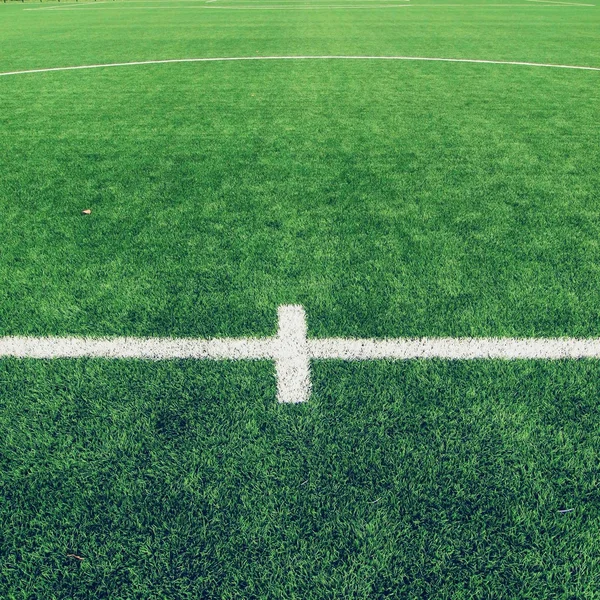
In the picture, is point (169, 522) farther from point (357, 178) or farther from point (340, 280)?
point (357, 178)

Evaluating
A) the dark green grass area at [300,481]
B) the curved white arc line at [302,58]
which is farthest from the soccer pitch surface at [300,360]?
the curved white arc line at [302,58]

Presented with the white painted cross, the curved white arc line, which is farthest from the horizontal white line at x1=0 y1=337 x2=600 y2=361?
the curved white arc line

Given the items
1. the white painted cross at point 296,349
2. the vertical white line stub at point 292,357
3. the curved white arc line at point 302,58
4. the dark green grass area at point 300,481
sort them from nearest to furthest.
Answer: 1. the dark green grass area at point 300,481
2. the vertical white line stub at point 292,357
3. the white painted cross at point 296,349
4. the curved white arc line at point 302,58

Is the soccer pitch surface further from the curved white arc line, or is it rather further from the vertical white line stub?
the curved white arc line

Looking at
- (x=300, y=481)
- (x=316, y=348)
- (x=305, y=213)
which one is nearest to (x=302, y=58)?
(x=305, y=213)

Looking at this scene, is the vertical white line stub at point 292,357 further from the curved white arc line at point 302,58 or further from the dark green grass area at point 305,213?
the curved white arc line at point 302,58

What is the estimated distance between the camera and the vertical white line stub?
6.51 ft

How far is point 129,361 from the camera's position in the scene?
2131 millimetres

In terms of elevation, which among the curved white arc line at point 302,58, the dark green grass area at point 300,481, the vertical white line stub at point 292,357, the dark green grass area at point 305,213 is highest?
the curved white arc line at point 302,58

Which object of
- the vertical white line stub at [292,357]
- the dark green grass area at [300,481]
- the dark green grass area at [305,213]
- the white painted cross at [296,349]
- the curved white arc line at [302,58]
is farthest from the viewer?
the curved white arc line at [302,58]

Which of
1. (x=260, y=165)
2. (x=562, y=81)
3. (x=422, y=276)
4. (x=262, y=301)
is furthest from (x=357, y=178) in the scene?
(x=562, y=81)

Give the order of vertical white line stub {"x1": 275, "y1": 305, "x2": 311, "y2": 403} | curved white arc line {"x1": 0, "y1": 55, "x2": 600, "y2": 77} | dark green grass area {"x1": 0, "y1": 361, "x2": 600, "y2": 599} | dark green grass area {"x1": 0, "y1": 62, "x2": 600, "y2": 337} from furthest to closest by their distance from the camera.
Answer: curved white arc line {"x1": 0, "y1": 55, "x2": 600, "y2": 77}
dark green grass area {"x1": 0, "y1": 62, "x2": 600, "y2": 337}
vertical white line stub {"x1": 275, "y1": 305, "x2": 311, "y2": 403}
dark green grass area {"x1": 0, "y1": 361, "x2": 600, "y2": 599}

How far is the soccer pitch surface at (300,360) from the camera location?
4.83 feet

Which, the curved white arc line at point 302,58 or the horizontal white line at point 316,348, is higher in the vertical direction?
the curved white arc line at point 302,58
